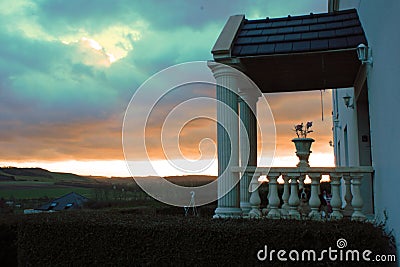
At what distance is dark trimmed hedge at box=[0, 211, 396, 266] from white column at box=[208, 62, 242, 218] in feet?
3.96

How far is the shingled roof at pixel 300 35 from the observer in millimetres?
6020

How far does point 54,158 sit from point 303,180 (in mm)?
8584

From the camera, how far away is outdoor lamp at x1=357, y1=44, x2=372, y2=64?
5.56 m

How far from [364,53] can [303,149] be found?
5.32ft

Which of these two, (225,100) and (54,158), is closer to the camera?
(225,100)

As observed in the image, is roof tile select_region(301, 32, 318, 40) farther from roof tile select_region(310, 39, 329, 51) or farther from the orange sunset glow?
the orange sunset glow

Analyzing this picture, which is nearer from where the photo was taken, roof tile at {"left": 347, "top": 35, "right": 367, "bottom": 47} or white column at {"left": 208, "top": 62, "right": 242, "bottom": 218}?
roof tile at {"left": 347, "top": 35, "right": 367, "bottom": 47}

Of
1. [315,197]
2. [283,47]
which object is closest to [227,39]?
[283,47]

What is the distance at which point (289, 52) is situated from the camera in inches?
239

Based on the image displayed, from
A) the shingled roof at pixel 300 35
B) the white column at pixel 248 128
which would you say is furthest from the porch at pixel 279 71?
the white column at pixel 248 128

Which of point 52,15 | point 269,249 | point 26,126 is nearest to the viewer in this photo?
point 269,249

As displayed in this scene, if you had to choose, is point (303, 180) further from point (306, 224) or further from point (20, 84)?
point (20, 84)

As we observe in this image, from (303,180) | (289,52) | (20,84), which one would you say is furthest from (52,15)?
(303,180)

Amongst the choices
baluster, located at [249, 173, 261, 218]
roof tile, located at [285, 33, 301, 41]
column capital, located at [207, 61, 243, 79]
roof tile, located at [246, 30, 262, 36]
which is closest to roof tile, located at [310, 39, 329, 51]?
roof tile, located at [285, 33, 301, 41]
